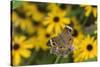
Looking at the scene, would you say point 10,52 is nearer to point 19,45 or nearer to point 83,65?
point 19,45

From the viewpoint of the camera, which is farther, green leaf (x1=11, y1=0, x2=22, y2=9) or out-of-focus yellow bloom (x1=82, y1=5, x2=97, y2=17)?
out-of-focus yellow bloom (x1=82, y1=5, x2=97, y2=17)

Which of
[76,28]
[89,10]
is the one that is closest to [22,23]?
[76,28]

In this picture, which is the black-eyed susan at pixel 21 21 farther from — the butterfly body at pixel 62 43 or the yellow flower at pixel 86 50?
the yellow flower at pixel 86 50

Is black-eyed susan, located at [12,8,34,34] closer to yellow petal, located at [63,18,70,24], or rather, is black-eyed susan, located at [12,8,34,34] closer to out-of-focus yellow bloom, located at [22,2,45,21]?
out-of-focus yellow bloom, located at [22,2,45,21]

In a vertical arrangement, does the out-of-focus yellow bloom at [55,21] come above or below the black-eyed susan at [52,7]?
below

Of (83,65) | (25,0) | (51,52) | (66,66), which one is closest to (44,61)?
(51,52)

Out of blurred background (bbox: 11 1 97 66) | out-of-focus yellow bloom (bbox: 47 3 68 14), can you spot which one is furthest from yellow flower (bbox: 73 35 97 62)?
out-of-focus yellow bloom (bbox: 47 3 68 14)

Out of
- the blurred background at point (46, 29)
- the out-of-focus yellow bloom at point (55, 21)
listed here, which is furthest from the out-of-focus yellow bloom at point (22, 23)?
the out-of-focus yellow bloom at point (55, 21)

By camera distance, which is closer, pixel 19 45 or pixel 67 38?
pixel 19 45
